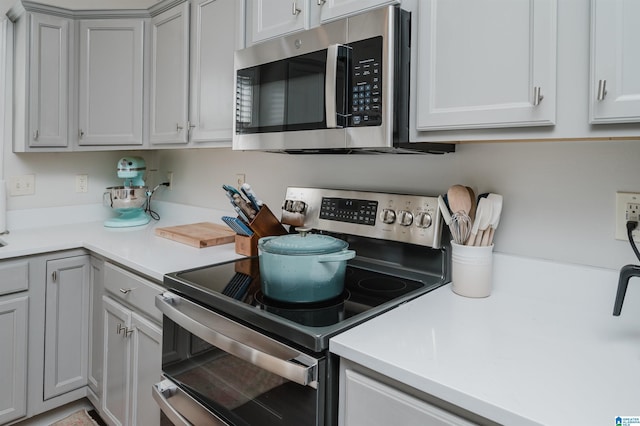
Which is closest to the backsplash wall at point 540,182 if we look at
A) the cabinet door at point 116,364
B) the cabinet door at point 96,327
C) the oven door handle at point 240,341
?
the oven door handle at point 240,341

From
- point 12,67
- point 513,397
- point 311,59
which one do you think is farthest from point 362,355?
point 12,67

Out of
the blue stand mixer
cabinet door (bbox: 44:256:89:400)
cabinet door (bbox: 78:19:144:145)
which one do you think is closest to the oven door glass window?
cabinet door (bbox: 44:256:89:400)

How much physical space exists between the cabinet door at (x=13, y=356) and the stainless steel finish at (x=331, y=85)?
5.35 feet

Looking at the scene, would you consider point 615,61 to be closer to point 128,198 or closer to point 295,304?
point 295,304

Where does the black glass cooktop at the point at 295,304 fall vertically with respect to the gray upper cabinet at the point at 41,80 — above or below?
below

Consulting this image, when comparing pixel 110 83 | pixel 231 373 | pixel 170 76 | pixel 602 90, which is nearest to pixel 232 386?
pixel 231 373

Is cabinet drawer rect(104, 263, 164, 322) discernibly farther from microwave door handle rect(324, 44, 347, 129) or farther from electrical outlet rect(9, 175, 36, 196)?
electrical outlet rect(9, 175, 36, 196)

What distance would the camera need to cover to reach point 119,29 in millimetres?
2312

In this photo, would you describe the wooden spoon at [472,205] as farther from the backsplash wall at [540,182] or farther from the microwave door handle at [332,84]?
the microwave door handle at [332,84]

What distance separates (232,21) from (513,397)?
1.71 meters

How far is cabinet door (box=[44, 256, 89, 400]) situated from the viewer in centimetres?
197

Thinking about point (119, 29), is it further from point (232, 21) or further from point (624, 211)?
point (624, 211)

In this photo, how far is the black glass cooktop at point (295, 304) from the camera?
97 cm

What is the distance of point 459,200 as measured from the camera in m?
1.26
